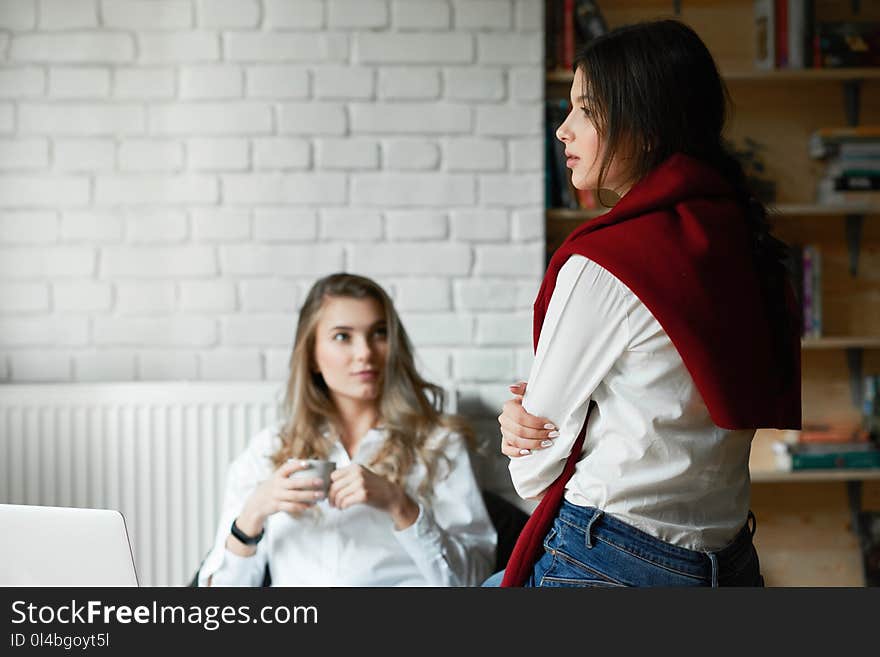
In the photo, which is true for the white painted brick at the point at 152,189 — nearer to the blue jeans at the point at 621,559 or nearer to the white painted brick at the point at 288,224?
the white painted brick at the point at 288,224

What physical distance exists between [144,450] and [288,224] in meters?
0.72

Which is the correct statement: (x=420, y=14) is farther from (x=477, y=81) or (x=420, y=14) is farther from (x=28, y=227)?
(x=28, y=227)

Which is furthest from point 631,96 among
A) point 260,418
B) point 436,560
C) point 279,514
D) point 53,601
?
point 260,418

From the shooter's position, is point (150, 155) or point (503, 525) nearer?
point (503, 525)

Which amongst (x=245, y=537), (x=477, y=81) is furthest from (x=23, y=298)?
(x=477, y=81)

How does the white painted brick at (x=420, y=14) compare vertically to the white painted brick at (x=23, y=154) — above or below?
above

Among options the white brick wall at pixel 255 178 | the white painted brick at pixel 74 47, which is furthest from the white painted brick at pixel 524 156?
the white painted brick at pixel 74 47

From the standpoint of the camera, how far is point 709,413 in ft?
3.53

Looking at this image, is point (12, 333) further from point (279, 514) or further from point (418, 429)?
point (418, 429)

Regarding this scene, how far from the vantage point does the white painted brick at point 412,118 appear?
8.35ft

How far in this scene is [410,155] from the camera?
255 centimetres

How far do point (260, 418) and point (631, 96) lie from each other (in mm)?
1625

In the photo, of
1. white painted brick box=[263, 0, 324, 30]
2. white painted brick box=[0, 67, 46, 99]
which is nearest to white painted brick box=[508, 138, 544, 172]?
white painted brick box=[263, 0, 324, 30]

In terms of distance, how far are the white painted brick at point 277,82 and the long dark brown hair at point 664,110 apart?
154 cm
